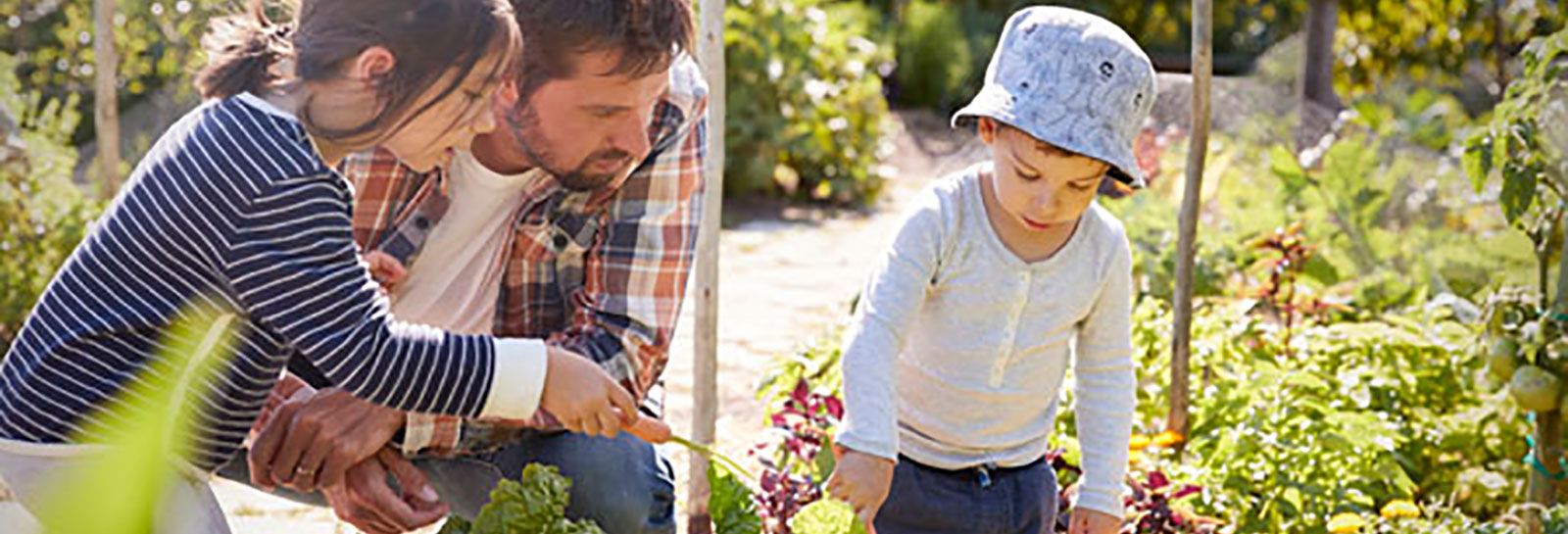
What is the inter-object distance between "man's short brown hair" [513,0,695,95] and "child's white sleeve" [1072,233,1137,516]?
653 millimetres

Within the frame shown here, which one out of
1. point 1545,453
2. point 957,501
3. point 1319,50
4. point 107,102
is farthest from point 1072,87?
point 1319,50

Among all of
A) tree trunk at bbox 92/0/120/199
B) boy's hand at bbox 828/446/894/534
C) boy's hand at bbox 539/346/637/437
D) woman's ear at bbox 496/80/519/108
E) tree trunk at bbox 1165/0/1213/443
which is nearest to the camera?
boy's hand at bbox 539/346/637/437

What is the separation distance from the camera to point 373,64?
1.56 meters

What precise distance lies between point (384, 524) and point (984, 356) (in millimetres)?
723

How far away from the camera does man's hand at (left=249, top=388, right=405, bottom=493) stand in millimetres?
1834

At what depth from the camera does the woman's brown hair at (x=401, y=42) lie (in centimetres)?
155

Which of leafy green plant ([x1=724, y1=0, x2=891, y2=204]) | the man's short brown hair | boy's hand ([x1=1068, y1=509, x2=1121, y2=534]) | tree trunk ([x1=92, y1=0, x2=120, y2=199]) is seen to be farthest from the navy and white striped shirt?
leafy green plant ([x1=724, y1=0, x2=891, y2=204])

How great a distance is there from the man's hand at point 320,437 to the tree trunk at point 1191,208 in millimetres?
1271

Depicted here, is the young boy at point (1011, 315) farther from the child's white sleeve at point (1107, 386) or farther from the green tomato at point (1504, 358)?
the green tomato at point (1504, 358)

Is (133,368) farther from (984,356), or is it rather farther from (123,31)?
(123,31)

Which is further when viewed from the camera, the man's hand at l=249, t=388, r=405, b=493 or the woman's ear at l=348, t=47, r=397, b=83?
the man's hand at l=249, t=388, r=405, b=493

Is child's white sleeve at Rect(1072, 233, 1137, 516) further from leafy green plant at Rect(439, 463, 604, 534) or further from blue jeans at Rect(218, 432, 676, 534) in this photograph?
→ leafy green plant at Rect(439, 463, 604, 534)

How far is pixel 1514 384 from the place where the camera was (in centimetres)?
243

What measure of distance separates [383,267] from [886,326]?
0.56 meters
